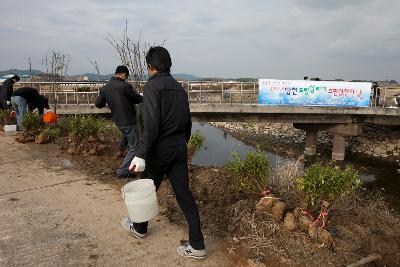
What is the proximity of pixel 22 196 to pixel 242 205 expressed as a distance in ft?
10.4

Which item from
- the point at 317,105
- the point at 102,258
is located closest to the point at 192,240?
the point at 102,258

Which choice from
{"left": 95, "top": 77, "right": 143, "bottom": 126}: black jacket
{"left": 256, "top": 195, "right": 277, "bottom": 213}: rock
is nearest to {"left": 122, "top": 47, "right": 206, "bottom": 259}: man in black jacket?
{"left": 256, "top": 195, "right": 277, "bottom": 213}: rock

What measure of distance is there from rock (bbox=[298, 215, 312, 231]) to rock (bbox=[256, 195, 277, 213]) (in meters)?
0.38

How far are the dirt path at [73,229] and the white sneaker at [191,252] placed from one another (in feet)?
0.18

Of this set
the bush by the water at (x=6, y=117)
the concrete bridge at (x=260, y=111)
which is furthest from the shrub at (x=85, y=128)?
the concrete bridge at (x=260, y=111)

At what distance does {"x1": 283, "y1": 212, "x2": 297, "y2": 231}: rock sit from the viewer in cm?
391

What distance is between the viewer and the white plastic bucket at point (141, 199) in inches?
137

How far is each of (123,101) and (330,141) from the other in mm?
20712

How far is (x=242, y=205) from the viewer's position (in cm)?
441

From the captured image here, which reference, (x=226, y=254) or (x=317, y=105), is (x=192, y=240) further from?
(x=317, y=105)

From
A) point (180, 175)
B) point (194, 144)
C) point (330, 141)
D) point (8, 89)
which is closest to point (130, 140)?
point (194, 144)

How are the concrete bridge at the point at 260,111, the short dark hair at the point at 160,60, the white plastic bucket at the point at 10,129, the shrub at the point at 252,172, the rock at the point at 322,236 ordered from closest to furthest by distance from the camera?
the short dark hair at the point at 160,60, the rock at the point at 322,236, the shrub at the point at 252,172, the white plastic bucket at the point at 10,129, the concrete bridge at the point at 260,111

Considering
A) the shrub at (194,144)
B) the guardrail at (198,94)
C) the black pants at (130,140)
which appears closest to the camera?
the black pants at (130,140)

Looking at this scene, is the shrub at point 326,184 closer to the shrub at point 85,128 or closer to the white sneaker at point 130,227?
the white sneaker at point 130,227
